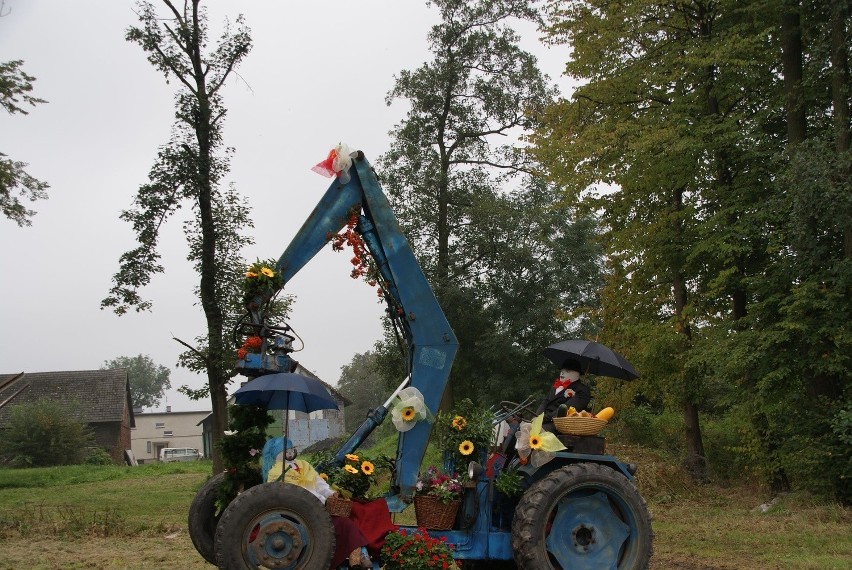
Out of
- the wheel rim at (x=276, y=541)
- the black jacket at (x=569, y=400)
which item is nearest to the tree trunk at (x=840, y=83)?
the black jacket at (x=569, y=400)

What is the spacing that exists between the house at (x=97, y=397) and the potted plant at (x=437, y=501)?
48.5 m

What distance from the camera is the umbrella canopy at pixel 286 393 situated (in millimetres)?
7320

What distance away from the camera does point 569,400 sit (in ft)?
27.2

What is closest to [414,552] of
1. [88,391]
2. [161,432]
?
[88,391]

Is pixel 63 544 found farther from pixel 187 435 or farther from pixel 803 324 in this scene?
pixel 187 435

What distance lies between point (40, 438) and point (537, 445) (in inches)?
1641

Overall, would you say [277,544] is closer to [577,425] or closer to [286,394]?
[286,394]

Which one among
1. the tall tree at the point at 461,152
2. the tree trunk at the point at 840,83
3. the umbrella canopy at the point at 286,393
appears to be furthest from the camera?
the tall tree at the point at 461,152

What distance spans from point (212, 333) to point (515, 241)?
13.7 m

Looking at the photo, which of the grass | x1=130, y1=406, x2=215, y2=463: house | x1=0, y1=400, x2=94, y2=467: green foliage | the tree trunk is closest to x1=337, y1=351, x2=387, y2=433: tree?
x1=130, y1=406, x2=215, y2=463: house

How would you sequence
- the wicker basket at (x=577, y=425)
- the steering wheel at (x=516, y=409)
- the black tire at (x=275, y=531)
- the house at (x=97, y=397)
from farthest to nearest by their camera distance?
1. the house at (x=97, y=397)
2. the steering wheel at (x=516, y=409)
3. the wicker basket at (x=577, y=425)
4. the black tire at (x=275, y=531)

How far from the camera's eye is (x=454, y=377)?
3144 centimetres

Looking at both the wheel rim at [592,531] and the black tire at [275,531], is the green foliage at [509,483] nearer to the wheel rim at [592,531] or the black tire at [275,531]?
the wheel rim at [592,531]

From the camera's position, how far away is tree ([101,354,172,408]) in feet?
408
